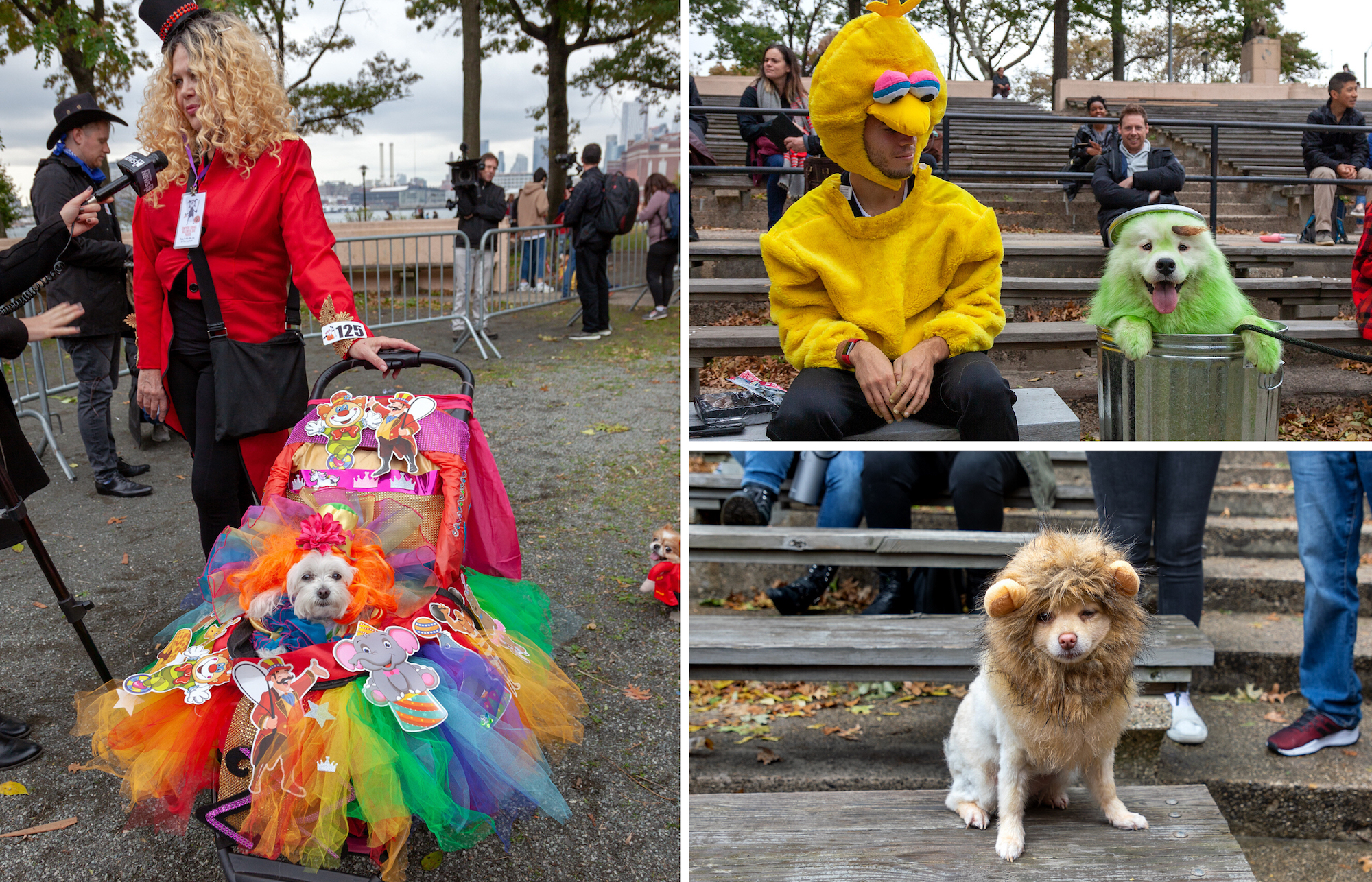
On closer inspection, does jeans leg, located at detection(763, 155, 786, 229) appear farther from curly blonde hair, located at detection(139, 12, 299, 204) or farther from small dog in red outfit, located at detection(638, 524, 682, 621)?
curly blonde hair, located at detection(139, 12, 299, 204)

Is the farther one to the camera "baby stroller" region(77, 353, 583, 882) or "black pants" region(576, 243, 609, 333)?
"black pants" region(576, 243, 609, 333)

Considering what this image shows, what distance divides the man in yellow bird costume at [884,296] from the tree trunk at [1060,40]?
60.5 inches

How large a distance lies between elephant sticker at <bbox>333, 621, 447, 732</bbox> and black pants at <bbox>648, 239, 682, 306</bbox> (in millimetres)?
8750

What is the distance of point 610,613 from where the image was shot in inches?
152

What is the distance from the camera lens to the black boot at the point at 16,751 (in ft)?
9.13

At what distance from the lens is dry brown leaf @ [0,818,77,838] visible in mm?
2488

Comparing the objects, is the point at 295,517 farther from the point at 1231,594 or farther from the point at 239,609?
the point at 1231,594

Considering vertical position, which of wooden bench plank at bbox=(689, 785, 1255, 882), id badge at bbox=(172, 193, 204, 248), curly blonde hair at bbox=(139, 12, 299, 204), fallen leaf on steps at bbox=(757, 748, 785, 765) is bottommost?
fallen leaf on steps at bbox=(757, 748, 785, 765)

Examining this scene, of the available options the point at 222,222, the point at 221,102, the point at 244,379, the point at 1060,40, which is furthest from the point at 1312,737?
the point at 221,102

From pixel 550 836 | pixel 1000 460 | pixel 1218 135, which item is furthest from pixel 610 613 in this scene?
pixel 1218 135

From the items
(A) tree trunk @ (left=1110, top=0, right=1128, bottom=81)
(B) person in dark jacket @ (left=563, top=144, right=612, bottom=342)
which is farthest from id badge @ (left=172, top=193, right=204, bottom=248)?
(B) person in dark jacket @ (left=563, top=144, right=612, bottom=342)

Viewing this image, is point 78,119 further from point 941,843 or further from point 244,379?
point 941,843

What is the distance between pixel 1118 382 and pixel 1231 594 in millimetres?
2239

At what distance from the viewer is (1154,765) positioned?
2.94 m
